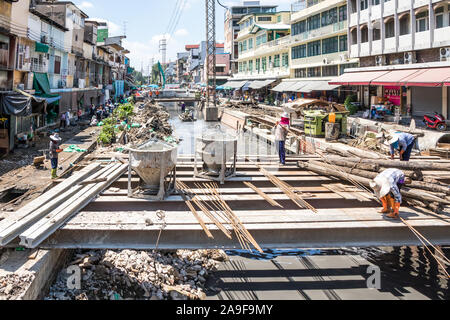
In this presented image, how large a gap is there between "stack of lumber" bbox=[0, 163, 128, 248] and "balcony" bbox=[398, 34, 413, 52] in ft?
77.1

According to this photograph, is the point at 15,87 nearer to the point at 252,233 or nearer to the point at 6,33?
the point at 6,33

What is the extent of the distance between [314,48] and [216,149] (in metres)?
36.1

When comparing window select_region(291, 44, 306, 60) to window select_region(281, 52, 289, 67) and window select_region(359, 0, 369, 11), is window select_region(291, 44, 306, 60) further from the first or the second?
window select_region(359, 0, 369, 11)

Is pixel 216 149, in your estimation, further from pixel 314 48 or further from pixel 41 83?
pixel 314 48

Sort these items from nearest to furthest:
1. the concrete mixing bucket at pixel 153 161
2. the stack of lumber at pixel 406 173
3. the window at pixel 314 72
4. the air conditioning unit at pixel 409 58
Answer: the stack of lumber at pixel 406 173 → the concrete mixing bucket at pixel 153 161 → the air conditioning unit at pixel 409 58 → the window at pixel 314 72

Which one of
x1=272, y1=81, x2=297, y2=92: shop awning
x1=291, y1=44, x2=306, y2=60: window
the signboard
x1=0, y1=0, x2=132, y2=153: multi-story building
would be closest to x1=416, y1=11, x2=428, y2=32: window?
the signboard

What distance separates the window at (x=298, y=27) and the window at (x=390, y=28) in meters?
15.7

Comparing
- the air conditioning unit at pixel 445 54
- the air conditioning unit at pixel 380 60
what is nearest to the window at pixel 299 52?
the air conditioning unit at pixel 380 60

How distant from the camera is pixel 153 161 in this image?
7.96 metres

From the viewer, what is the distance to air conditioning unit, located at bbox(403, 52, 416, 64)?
2570 cm

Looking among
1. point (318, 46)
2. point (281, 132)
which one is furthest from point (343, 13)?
point (281, 132)

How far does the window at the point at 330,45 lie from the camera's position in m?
37.4

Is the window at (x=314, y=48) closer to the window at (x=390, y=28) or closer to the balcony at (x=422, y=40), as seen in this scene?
the window at (x=390, y=28)

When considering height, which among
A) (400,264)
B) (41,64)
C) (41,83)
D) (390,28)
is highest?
(390,28)
